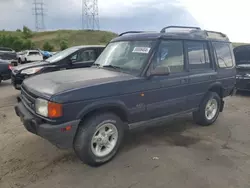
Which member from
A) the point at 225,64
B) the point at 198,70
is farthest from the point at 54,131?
the point at 225,64

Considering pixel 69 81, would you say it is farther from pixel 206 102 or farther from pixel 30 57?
pixel 30 57

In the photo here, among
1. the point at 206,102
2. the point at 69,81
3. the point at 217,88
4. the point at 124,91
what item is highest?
the point at 69,81

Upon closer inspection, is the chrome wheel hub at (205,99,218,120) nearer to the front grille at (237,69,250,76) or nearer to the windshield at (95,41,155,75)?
the windshield at (95,41,155,75)

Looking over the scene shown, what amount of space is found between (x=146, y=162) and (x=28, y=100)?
6.62 feet

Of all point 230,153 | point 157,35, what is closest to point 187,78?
point 157,35

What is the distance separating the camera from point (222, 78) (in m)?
5.61

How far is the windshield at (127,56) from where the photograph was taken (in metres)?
4.14

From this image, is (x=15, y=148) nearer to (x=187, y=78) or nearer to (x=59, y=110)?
(x=59, y=110)

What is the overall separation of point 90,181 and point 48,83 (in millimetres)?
1496

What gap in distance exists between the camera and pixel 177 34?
15.6ft

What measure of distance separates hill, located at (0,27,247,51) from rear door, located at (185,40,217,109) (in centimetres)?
4948

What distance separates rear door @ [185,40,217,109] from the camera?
4871 mm

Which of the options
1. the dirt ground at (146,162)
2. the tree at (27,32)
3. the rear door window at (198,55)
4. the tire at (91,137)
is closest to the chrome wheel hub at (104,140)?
the tire at (91,137)

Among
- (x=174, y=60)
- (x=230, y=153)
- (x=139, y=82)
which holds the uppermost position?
(x=174, y=60)
